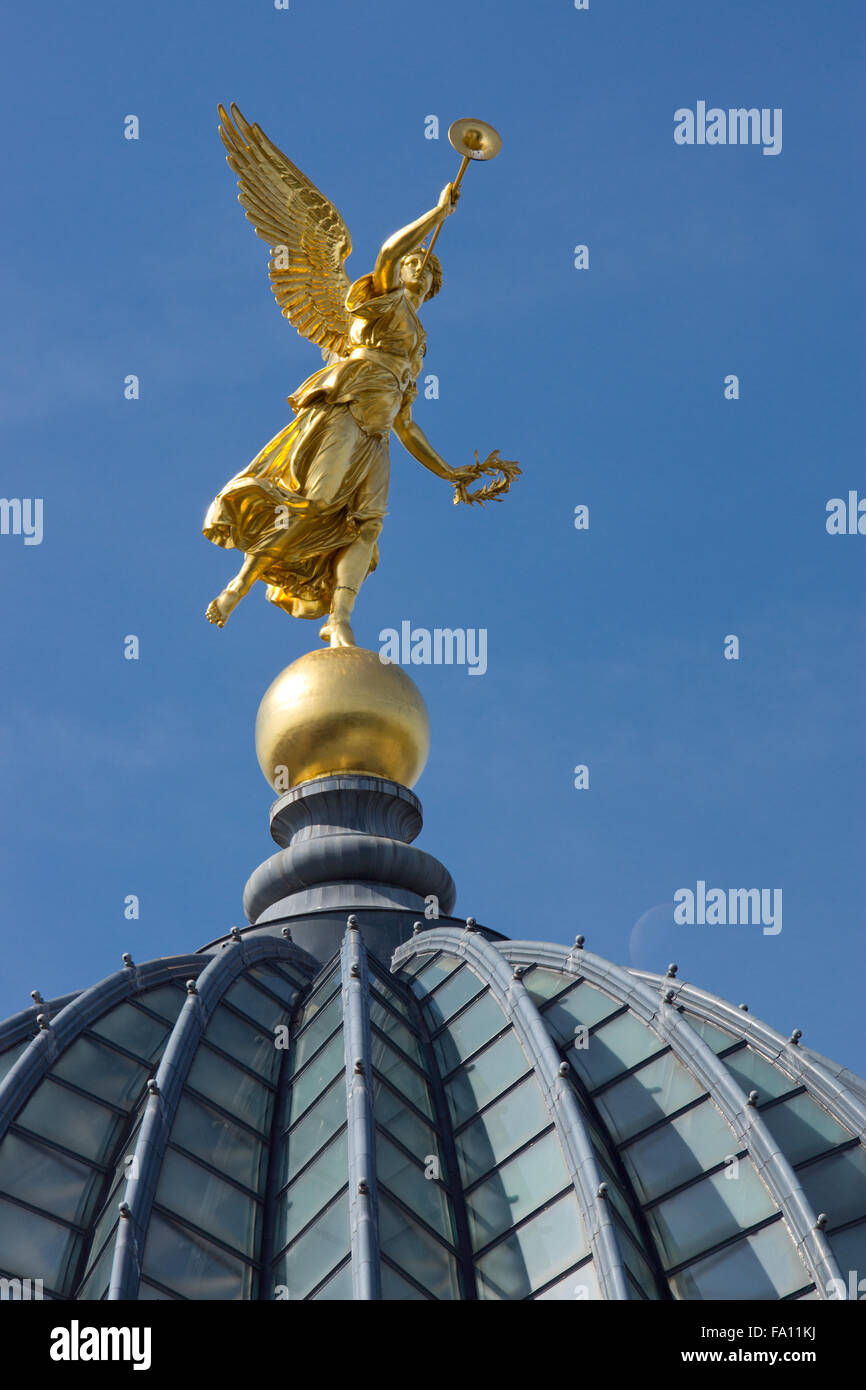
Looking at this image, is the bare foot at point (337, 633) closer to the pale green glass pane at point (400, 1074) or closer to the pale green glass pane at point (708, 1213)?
the pale green glass pane at point (400, 1074)

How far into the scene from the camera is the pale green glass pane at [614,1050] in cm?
2983

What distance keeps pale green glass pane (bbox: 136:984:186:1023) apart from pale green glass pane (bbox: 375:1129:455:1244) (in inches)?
221

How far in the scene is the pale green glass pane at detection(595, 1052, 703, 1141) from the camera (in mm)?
28750

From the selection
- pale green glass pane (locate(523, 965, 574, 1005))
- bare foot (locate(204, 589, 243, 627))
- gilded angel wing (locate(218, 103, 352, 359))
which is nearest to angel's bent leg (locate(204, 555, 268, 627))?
bare foot (locate(204, 589, 243, 627))

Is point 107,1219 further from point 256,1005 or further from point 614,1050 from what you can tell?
point 614,1050

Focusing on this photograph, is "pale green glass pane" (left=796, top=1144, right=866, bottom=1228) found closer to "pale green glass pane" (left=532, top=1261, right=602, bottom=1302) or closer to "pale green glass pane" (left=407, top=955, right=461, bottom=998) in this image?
"pale green glass pane" (left=532, top=1261, right=602, bottom=1302)

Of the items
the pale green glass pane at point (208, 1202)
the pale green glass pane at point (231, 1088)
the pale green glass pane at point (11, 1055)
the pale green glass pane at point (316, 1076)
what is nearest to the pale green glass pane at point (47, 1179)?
the pale green glass pane at point (208, 1202)

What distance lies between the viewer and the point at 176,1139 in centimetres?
2722

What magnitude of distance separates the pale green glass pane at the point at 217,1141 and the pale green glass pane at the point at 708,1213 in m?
5.42

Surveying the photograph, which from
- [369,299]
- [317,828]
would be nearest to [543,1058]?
[317,828]

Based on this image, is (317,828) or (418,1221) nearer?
(418,1221)

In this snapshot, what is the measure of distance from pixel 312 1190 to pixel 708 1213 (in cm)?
518
